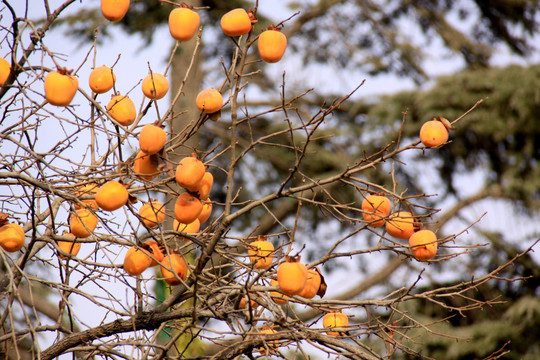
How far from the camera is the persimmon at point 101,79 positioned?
2438 mm

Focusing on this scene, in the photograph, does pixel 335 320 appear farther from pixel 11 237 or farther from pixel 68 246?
pixel 11 237

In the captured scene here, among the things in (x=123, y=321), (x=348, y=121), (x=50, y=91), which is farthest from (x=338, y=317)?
(x=348, y=121)

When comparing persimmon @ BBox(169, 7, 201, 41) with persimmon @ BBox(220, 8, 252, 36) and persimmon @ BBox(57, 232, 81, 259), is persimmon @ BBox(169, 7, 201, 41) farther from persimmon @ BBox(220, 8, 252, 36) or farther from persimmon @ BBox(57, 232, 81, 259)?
persimmon @ BBox(57, 232, 81, 259)

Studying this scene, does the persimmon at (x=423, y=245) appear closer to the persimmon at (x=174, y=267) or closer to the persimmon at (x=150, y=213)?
the persimmon at (x=174, y=267)

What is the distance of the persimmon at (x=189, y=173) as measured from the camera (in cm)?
223

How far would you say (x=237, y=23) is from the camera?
2383 millimetres

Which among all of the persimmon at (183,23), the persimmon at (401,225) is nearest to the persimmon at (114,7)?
the persimmon at (183,23)

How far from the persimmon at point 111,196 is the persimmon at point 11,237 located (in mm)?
451

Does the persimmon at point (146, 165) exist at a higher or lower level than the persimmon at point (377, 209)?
higher

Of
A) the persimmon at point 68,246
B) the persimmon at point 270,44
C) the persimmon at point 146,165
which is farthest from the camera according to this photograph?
the persimmon at point 68,246

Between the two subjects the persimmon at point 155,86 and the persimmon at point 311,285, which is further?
the persimmon at point 155,86

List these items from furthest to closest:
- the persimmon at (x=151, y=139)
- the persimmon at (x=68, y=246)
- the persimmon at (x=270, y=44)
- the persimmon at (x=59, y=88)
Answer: the persimmon at (x=68, y=246)
the persimmon at (x=270, y=44)
the persimmon at (x=151, y=139)
the persimmon at (x=59, y=88)

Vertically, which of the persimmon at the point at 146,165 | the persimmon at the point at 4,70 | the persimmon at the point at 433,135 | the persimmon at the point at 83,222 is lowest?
the persimmon at the point at 433,135

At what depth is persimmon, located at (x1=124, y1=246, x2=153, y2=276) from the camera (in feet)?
7.73
